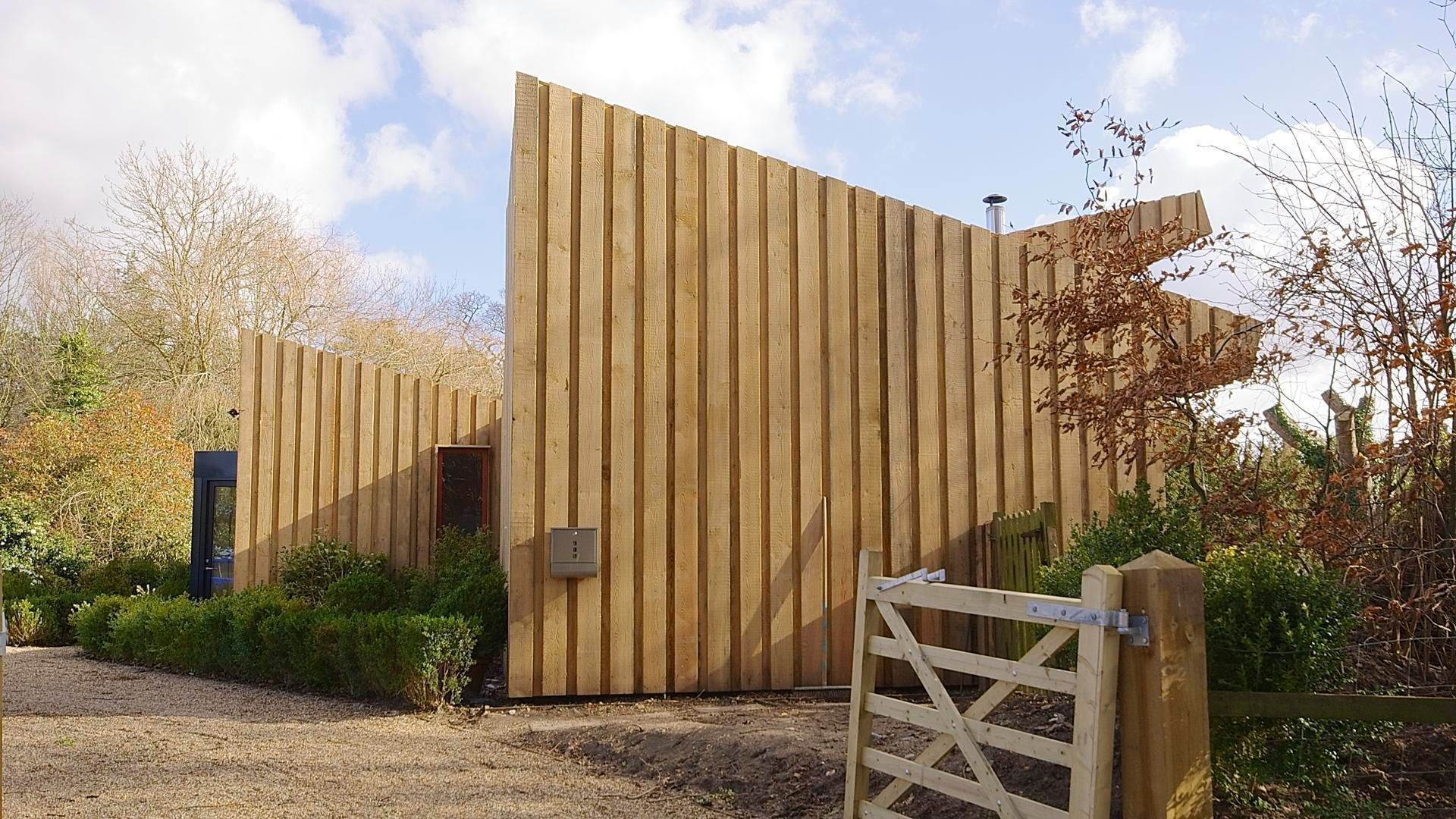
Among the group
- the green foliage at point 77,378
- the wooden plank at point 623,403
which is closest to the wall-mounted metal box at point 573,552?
the wooden plank at point 623,403

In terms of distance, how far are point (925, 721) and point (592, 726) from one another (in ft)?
10.1

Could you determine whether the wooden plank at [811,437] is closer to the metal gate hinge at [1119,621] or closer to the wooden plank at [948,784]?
the wooden plank at [948,784]

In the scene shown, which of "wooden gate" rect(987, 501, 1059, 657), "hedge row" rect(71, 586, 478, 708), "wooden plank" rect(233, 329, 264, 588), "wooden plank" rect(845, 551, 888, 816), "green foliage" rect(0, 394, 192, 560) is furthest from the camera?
"green foliage" rect(0, 394, 192, 560)

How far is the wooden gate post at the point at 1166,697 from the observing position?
11.4 feet

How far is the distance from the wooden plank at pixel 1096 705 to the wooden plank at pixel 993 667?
7 cm

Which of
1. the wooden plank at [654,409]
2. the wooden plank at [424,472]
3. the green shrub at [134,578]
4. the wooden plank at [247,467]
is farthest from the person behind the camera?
the green shrub at [134,578]

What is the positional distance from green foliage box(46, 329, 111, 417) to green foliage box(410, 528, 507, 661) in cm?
1104

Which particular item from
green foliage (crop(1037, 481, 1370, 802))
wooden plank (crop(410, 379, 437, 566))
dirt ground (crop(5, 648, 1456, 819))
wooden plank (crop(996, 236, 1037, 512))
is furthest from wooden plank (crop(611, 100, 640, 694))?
wooden plank (crop(410, 379, 437, 566))

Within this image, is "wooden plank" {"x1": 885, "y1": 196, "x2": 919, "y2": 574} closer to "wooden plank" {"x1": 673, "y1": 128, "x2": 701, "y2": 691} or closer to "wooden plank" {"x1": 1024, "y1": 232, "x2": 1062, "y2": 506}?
"wooden plank" {"x1": 1024, "y1": 232, "x2": 1062, "y2": 506}

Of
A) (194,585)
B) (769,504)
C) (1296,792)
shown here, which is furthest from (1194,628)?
(194,585)

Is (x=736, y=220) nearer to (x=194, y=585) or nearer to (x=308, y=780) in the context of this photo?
(x=308, y=780)

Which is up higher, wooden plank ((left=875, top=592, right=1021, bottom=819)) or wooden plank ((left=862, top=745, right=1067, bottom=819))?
wooden plank ((left=875, top=592, right=1021, bottom=819))

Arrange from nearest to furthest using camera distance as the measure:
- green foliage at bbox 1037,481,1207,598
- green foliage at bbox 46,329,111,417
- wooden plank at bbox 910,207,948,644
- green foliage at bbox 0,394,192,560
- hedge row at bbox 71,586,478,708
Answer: green foliage at bbox 1037,481,1207,598 < hedge row at bbox 71,586,478,708 < wooden plank at bbox 910,207,948,644 < green foliage at bbox 0,394,192,560 < green foliage at bbox 46,329,111,417

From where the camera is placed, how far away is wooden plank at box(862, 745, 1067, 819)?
12.1 ft
